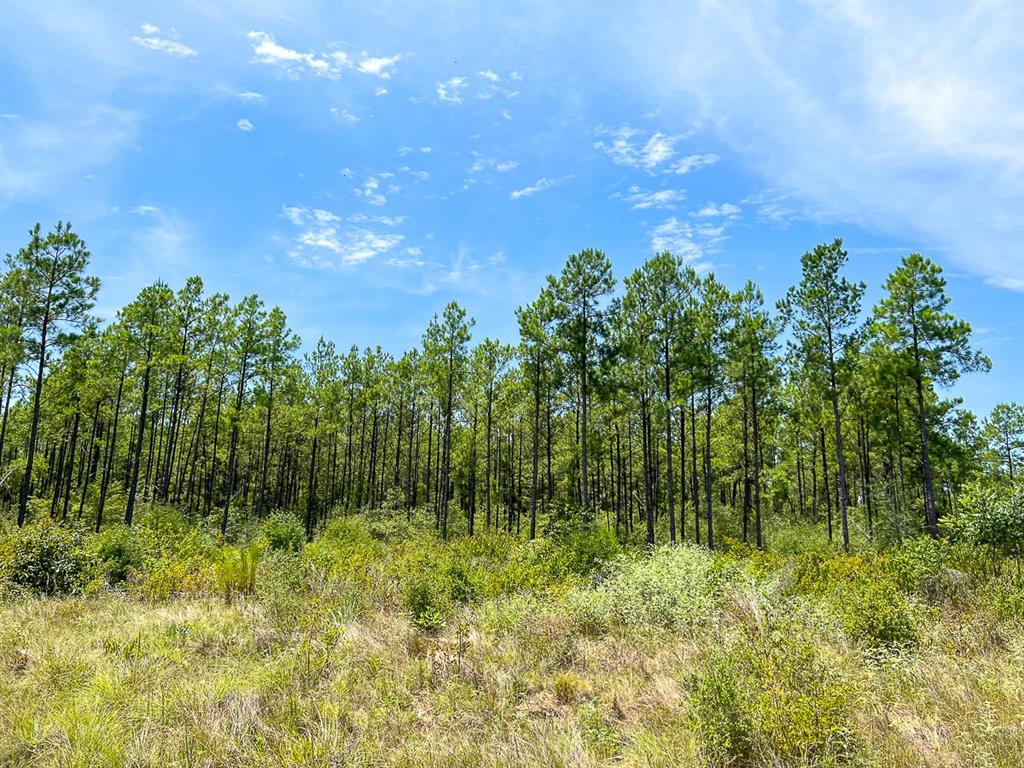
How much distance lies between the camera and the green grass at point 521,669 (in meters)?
4.35

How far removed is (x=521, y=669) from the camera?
253 inches

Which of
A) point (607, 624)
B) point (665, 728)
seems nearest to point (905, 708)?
point (665, 728)

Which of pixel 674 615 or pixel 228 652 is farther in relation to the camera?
pixel 674 615

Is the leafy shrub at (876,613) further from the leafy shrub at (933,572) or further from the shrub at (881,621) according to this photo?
the leafy shrub at (933,572)

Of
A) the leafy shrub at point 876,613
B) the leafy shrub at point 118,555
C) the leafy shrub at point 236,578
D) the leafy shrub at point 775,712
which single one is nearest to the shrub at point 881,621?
the leafy shrub at point 876,613

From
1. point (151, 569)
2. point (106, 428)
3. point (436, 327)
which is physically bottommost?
point (151, 569)

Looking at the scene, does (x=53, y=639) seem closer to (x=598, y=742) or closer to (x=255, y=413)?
(x=598, y=742)

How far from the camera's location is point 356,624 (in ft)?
26.5

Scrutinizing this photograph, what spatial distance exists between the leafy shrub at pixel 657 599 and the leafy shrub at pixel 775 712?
277 cm

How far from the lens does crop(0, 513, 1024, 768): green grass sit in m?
4.35

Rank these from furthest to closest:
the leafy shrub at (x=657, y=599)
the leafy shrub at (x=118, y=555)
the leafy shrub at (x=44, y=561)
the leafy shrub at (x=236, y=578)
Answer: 1. the leafy shrub at (x=118, y=555)
2. the leafy shrub at (x=236, y=578)
3. the leafy shrub at (x=44, y=561)
4. the leafy shrub at (x=657, y=599)

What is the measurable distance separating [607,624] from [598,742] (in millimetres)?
3746

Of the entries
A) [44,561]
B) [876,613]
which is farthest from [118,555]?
[876,613]

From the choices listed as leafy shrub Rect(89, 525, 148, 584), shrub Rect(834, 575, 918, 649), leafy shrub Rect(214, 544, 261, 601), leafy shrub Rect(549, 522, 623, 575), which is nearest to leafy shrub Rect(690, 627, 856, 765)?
shrub Rect(834, 575, 918, 649)
